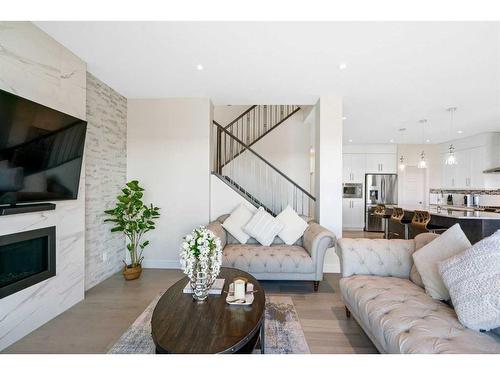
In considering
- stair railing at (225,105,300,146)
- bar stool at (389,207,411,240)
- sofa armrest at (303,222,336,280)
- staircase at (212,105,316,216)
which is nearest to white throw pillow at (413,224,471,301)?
sofa armrest at (303,222,336,280)

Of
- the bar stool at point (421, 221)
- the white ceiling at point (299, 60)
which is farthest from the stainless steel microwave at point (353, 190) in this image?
the white ceiling at point (299, 60)

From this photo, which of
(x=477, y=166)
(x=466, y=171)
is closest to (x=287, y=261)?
(x=477, y=166)

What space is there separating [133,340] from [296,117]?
16.7ft

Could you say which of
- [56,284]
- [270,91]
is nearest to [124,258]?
[56,284]

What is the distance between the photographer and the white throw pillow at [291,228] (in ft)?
11.4

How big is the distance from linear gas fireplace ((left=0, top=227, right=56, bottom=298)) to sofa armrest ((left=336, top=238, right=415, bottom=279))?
2.83 m

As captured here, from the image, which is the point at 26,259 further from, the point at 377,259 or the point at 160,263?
the point at 377,259

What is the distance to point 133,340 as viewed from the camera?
197cm

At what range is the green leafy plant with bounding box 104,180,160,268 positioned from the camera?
11.0 ft

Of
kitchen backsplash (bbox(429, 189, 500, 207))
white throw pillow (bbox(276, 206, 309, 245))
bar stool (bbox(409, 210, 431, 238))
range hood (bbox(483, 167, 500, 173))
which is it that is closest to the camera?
white throw pillow (bbox(276, 206, 309, 245))

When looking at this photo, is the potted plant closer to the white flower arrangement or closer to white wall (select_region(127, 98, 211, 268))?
white wall (select_region(127, 98, 211, 268))

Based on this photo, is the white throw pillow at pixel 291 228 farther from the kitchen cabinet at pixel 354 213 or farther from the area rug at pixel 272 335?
the kitchen cabinet at pixel 354 213

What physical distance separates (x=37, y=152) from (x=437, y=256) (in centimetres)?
346

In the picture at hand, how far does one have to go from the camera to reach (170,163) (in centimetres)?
394
